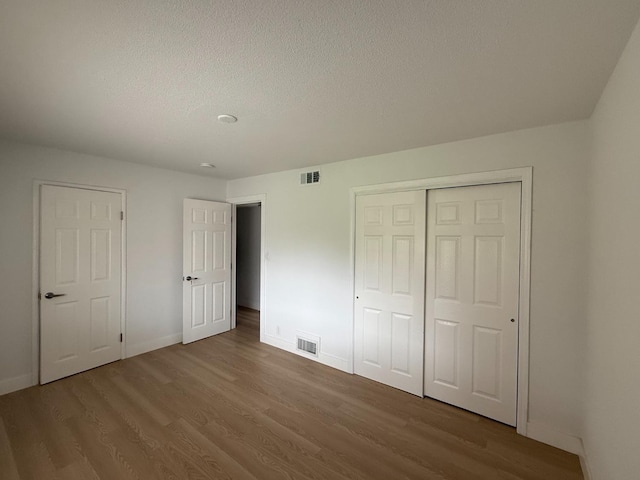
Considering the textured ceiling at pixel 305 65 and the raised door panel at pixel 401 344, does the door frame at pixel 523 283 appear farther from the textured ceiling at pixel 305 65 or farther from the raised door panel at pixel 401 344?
the raised door panel at pixel 401 344

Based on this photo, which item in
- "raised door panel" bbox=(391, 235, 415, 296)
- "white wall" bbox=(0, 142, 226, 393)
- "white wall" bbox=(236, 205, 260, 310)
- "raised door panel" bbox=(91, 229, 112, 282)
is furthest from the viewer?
"white wall" bbox=(236, 205, 260, 310)

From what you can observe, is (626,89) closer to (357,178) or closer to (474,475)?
(357,178)

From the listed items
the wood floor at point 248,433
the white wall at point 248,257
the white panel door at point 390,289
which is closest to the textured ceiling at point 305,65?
the white panel door at point 390,289

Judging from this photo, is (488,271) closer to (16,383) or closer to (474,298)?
(474,298)

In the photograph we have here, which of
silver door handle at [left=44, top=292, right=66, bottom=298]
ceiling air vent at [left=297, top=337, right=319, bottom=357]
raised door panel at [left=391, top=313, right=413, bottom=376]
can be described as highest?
silver door handle at [left=44, top=292, right=66, bottom=298]

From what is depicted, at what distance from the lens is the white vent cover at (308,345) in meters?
3.34

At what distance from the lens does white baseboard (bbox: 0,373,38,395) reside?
2.55 m

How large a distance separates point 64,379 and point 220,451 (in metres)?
2.20

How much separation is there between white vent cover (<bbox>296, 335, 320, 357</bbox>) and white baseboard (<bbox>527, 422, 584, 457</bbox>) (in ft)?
6.83

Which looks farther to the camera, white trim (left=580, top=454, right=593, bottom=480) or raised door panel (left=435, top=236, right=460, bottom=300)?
raised door panel (left=435, top=236, right=460, bottom=300)

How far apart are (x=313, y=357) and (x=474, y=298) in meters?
1.98

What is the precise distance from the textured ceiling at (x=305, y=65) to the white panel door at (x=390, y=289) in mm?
793

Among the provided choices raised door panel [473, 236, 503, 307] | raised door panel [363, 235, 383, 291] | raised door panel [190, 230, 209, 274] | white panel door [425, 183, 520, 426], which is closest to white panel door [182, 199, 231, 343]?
raised door panel [190, 230, 209, 274]

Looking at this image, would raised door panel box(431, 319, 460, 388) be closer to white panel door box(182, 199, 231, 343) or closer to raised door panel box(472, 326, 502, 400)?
raised door panel box(472, 326, 502, 400)
